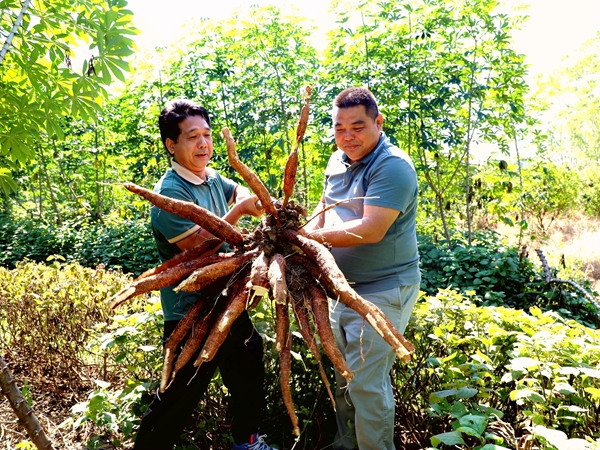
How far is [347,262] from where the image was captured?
89.7 inches

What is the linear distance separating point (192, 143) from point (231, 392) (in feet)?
4.05

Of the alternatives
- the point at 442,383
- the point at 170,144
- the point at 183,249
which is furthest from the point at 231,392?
the point at 170,144

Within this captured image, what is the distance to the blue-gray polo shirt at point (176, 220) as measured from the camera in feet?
6.36

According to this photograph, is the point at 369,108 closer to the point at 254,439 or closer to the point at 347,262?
the point at 347,262

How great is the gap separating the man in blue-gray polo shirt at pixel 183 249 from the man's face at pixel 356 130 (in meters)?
0.58

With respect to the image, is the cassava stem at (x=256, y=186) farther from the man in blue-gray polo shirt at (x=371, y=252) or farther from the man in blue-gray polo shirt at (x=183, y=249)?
the man in blue-gray polo shirt at (x=371, y=252)

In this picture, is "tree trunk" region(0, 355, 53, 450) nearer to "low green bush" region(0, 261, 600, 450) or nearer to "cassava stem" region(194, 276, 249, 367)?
"cassava stem" region(194, 276, 249, 367)

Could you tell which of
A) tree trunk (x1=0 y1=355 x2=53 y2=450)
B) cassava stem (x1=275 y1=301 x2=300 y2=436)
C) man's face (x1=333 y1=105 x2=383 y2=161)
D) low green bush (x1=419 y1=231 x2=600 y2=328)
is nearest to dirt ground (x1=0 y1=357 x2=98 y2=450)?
tree trunk (x1=0 y1=355 x2=53 y2=450)

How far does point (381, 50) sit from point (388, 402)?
493 centimetres

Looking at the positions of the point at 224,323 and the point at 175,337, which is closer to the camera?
the point at 224,323

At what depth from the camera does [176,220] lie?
6.34ft

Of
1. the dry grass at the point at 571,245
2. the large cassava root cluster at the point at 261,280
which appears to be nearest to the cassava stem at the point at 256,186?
the large cassava root cluster at the point at 261,280

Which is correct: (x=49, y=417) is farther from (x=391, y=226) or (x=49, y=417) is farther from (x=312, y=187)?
(x=312, y=187)

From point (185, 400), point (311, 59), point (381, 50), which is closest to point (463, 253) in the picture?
point (381, 50)
